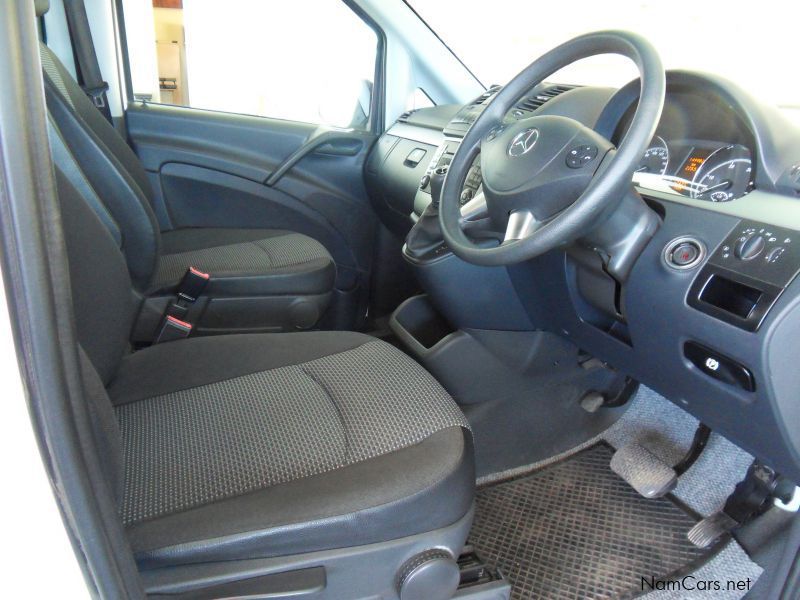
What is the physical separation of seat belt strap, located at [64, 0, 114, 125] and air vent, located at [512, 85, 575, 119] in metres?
1.21

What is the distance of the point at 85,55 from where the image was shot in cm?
199

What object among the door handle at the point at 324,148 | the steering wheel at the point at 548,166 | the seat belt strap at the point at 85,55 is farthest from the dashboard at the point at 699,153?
the seat belt strap at the point at 85,55

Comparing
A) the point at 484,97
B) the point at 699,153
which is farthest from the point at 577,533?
the point at 484,97

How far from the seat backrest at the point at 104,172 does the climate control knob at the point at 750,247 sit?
1108 mm

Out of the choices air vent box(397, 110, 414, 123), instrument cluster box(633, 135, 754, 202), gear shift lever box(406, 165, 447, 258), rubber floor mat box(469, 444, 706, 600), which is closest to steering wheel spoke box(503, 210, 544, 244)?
instrument cluster box(633, 135, 754, 202)

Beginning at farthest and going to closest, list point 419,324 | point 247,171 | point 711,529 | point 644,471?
point 247,171
point 419,324
point 644,471
point 711,529

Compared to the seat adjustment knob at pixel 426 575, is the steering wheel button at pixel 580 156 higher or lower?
higher

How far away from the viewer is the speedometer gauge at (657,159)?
1.09 meters

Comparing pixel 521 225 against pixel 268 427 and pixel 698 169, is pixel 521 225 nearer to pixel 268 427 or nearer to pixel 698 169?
pixel 698 169

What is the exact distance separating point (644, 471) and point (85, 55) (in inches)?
74.1

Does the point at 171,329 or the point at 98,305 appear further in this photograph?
the point at 171,329

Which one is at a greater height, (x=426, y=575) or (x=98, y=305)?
(x=98, y=305)

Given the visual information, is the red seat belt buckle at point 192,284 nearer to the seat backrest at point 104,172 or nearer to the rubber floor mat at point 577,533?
the seat backrest at point 104,172

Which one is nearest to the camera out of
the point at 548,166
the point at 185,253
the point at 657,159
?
the point at 548,166
